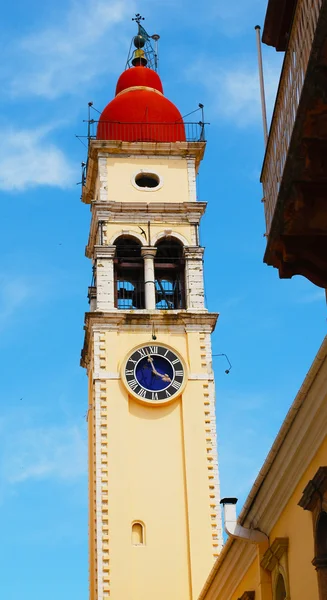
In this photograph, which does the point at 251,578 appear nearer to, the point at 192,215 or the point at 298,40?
the point at 298,40

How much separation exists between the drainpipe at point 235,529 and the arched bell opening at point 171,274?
15.4 m

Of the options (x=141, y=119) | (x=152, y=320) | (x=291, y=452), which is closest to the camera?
(x=291, y=452)

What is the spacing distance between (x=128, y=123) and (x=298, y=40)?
2679 centimetres

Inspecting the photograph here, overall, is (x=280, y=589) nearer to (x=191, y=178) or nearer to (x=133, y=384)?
(x=133, y=384)

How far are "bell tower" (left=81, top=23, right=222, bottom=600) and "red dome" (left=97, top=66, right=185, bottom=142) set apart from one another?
0.14ft

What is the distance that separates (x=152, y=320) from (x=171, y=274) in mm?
2390

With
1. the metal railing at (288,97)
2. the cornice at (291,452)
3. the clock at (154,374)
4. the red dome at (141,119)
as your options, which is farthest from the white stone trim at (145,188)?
the metal railing at (288,97)

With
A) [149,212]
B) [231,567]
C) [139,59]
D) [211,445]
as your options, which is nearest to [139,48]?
[139,59]

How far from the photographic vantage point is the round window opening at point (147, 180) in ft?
122

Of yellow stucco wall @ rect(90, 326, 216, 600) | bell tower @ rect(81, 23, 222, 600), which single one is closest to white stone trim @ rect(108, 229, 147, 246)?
bell tower @ rect(81, 23, 222, 600)

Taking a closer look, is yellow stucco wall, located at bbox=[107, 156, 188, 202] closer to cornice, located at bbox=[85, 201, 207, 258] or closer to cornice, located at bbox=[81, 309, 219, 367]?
cornice, located at bbox=[85, 201, 207, 258]

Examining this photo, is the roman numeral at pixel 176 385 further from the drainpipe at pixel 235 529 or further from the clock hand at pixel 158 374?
the drainpipe at pixel 235 529

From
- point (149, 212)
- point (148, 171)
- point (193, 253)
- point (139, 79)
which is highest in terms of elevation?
point (139, 79)

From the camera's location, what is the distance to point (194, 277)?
35.4 metres
